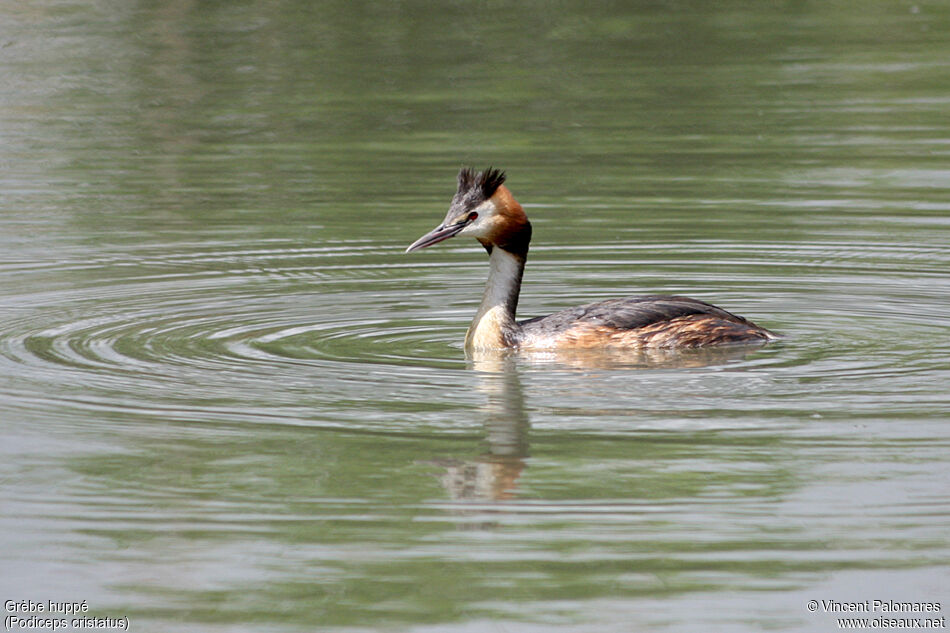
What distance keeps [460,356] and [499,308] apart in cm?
46

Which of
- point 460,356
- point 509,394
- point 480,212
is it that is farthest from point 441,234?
point 509,394

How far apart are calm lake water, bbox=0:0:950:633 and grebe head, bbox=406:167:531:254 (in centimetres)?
70

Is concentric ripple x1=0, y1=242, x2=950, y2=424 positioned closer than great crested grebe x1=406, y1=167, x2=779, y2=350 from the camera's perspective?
Yes

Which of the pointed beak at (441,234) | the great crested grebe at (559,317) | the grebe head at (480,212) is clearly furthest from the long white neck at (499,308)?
the pointed beak at (441,234)

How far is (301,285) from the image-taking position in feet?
43.7

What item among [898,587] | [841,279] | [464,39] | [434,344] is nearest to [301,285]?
[434,344]

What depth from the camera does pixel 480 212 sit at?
438 inches

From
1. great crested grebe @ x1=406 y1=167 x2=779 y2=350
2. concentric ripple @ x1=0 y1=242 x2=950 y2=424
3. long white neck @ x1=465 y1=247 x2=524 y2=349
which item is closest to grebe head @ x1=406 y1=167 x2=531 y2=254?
great crested grebe @ x1=406 y1=167 x2=779 y2=350

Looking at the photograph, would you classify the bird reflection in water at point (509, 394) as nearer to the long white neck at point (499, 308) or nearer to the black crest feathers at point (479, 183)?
the long white neck at point (499, 308)

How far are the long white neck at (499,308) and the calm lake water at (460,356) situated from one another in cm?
23

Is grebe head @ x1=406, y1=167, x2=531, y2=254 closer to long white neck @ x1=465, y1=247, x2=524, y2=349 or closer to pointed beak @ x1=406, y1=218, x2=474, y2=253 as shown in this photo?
pointed beak @ x1=406, y1=218, x2=474, y2=253

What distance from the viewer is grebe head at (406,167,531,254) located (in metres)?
11.0

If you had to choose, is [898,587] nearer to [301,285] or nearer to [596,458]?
[596,458]

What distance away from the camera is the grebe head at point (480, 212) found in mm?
11039
